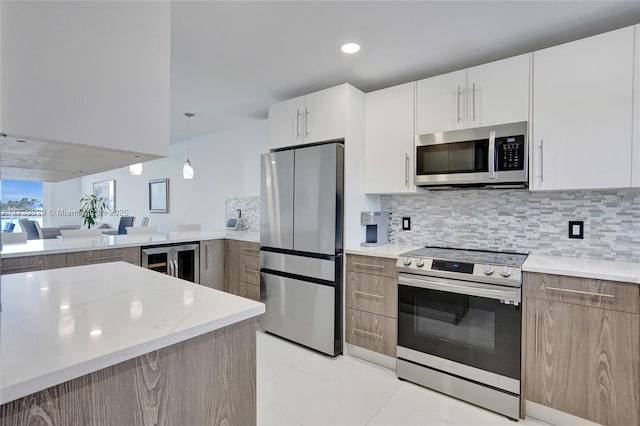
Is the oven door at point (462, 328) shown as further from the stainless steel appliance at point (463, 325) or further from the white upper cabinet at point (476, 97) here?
the white upper cabinet at point (476, 97)

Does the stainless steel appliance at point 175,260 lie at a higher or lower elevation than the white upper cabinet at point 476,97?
lower

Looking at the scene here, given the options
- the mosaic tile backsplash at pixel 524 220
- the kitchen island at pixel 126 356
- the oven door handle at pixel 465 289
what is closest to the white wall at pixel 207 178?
the mosaic tile backsplash at pixel 524 220

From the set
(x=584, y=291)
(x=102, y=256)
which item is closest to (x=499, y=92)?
(x=584, y=291)

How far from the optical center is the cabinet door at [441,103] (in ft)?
7.79

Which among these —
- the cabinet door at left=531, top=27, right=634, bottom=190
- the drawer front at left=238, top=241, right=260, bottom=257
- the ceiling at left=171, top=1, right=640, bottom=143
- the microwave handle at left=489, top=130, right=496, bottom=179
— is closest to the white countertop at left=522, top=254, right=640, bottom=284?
the cabinet door at left=531, top=27, right=634, bottom=190

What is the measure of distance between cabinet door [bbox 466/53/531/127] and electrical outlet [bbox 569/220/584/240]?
2.59ft

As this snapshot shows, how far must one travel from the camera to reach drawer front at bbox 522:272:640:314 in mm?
1661

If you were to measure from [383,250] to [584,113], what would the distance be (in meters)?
1.54

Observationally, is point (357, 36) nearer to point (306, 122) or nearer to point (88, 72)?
point (306, 122)

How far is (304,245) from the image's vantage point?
9.27 ft

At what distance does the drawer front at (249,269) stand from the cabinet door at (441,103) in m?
2.05

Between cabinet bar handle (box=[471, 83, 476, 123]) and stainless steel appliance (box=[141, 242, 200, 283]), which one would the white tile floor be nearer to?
stainless steel appliance (box=[141, 242, 200, 283])

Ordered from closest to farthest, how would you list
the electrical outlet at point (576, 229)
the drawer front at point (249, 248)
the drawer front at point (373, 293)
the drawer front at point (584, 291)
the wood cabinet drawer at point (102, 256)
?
the drawer front at point (584, 291)
the electrical outlet at point (576, 229)
the drawer front at point (373, 293)
the wood cabinet drawer at point (102, 256)
the drawer front at point (249, 248)

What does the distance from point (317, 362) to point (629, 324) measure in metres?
1.96
